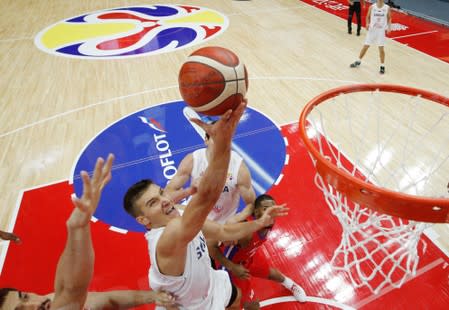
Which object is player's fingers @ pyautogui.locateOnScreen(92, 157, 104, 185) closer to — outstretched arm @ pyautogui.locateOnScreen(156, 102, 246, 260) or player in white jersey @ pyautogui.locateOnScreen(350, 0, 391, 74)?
outstretched arm @ pyautogui.locateOnScreen(156, 102, 246, 260)

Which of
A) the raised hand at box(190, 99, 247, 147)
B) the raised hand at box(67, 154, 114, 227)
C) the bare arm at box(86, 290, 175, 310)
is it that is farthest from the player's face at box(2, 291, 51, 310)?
the raised hand at box(190, 99, 247, 147)

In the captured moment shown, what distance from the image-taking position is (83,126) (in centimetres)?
545

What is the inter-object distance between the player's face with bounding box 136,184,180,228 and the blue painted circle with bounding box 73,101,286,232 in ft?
6.41

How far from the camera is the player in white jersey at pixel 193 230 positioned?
4.56ft

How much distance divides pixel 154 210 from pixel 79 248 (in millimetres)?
574

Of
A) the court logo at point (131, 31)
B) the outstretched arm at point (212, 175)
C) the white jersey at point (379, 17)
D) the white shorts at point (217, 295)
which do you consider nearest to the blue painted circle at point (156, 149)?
the white shorts at point (217, 295)

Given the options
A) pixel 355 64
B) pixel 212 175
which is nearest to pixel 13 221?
pixel 212 175

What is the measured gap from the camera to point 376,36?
252 inches

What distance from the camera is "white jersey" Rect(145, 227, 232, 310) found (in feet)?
5.71

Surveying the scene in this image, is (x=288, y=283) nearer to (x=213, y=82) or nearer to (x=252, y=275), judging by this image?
(x=252, y=275)

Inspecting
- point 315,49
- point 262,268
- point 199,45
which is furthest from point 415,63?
point 262,268

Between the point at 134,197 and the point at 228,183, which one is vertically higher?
the point at 134,197

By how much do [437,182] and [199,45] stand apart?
244 inches

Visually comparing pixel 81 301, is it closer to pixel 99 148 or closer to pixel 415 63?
pixel 99 148
